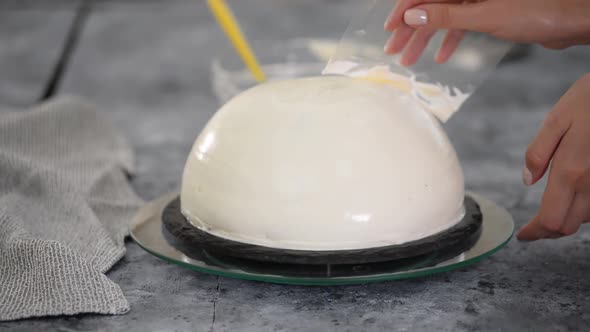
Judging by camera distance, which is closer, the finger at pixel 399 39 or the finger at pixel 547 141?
the finger at pixel 547 141

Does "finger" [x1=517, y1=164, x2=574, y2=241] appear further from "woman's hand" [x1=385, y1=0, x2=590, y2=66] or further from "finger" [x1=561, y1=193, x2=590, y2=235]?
"woman's hand" [x1=385, y1=0, x2=590, y2=66]

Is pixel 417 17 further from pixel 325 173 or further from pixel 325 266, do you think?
pixel 325 266

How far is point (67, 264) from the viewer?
3.45 feet

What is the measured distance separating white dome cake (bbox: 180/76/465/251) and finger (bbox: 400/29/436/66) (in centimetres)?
12

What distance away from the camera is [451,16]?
1.07 metres

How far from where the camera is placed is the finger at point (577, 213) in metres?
1.02

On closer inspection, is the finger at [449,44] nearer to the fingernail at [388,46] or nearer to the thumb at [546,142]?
the fingernail at [388,46]

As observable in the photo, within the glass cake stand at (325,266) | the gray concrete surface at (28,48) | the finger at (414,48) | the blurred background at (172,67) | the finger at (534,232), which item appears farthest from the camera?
the gray concrete surface at (28,48)

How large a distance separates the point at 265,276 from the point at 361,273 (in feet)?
0.40

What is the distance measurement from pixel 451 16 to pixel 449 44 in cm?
16

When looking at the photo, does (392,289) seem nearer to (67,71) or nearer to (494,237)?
(494,237)

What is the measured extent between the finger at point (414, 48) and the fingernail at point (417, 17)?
11cm

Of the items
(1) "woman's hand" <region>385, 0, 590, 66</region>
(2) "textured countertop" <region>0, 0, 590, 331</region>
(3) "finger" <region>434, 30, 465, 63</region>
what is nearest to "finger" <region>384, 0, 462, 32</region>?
A: (1) "woman's hand" <region>385, 0, 590, 66</region>

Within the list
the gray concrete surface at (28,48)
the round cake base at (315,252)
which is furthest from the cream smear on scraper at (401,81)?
the gray concrete surface at (28,48)
